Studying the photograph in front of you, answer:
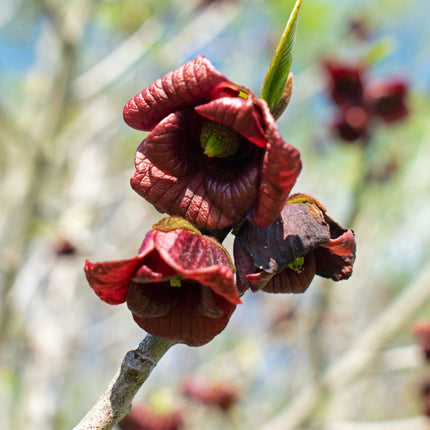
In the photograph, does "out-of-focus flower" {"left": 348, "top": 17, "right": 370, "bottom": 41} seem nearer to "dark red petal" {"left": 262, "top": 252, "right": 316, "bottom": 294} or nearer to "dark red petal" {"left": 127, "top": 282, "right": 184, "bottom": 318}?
"dark red petal" {"left": 262, "top": 252, "right": 316, "bottom": 294}

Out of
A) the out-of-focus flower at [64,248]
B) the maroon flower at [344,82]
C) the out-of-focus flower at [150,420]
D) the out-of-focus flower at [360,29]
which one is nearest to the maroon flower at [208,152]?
the out-of-focus flower at [150,420]

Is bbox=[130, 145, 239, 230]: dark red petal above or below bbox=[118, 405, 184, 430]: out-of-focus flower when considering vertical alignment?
above

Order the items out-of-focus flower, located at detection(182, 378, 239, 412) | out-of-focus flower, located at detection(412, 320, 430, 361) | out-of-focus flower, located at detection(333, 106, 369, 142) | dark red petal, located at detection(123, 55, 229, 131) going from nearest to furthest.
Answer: dark red petal, located at detection(123, 55, 229, 131) < out-of-focus flower, located at detection(412, 320, 430, 361) < out-of-focus flower, located at detection(333, 106, 369, 142) < out-of-focus flower, located at detection(182, 378, 239, 412)

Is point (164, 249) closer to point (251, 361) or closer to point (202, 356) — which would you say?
point (251, 361)

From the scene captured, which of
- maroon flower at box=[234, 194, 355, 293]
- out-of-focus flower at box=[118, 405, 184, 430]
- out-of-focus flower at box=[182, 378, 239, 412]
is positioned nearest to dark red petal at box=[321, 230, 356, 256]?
maroon flower at box=[234, 194, 355, 293]

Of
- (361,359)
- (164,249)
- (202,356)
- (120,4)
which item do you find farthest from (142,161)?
(202,356)

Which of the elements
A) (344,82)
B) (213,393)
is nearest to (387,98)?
(344,82)

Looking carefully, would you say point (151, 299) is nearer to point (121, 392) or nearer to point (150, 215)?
point (121, 392)

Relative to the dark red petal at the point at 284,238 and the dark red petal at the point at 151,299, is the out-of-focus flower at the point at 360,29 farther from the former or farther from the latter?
the dark red petal at the point at 151,299
